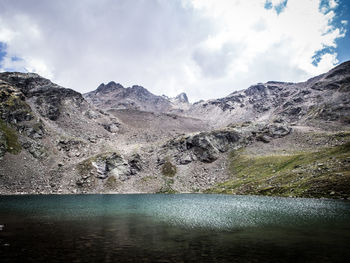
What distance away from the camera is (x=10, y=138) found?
125688 millimetres

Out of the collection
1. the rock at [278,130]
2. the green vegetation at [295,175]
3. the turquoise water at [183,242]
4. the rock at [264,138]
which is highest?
the rock at [278,130]

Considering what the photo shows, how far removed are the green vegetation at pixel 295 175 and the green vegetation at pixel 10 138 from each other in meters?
110

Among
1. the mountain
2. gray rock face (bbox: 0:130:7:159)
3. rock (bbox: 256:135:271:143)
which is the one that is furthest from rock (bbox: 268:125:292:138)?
gray rock face (bbox: 0:130:7:159)

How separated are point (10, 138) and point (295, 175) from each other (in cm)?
14948

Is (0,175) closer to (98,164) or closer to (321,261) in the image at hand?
(98,164)

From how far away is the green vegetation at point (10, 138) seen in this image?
119900 mm

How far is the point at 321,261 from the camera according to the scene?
687 inches

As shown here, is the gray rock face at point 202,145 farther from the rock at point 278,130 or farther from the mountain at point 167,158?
the rock at point 278,130

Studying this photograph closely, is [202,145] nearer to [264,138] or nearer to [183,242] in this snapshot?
[264,138]

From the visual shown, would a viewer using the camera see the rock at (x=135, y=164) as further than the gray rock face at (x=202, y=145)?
No

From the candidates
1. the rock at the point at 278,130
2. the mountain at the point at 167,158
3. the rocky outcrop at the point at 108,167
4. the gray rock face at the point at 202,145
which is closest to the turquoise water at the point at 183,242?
the mountain at the point at 167,158

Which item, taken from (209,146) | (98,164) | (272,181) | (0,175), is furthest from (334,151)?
(0,175)

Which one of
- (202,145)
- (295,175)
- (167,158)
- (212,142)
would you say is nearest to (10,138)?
(167,158)

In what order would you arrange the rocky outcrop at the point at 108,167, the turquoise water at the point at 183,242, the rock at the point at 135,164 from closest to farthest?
the turquoise water at the point at 183,242 → the rocky outcrop at the point at 108,167 → the rock at the point at 135,164
